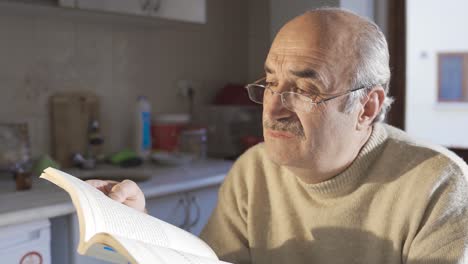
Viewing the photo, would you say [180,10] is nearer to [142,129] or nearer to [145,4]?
[145,4]

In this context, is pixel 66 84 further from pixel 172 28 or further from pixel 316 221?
pixel 316 221

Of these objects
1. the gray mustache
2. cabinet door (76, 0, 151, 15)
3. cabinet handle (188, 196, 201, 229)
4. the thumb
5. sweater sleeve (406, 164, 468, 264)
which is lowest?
cabinet handle (188, 196, 201, 229)

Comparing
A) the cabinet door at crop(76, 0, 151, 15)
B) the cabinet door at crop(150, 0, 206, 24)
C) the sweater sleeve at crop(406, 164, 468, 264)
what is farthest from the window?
the sweater sleeve at crop(406, 164, 468, 264)

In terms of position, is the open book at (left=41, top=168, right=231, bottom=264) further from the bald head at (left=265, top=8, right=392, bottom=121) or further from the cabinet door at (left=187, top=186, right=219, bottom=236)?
the cabinet door at (left=187, top=186, right=219, bottom=236)

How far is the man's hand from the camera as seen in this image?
36.1 inches

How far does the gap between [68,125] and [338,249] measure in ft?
4.70

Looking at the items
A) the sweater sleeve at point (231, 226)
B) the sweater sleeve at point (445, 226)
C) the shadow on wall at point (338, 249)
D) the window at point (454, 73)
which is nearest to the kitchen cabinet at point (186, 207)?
the sweater sleeve at point (231, 226)

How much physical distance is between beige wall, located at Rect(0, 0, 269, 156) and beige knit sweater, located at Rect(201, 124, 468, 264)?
1111 mm

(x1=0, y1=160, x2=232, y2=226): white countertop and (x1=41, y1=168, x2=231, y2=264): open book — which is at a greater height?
(x1=41, y1=168, x2=231, y2=264): open book

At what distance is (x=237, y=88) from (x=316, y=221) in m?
1.67

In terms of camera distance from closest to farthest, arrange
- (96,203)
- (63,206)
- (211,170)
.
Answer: (96,203), (63,206), (211,170)

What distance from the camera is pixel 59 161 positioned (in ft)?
6.82

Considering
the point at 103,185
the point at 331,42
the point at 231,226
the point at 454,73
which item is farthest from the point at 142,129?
the point at 454,73

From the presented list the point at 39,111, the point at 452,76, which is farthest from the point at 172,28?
the point at 452,76
